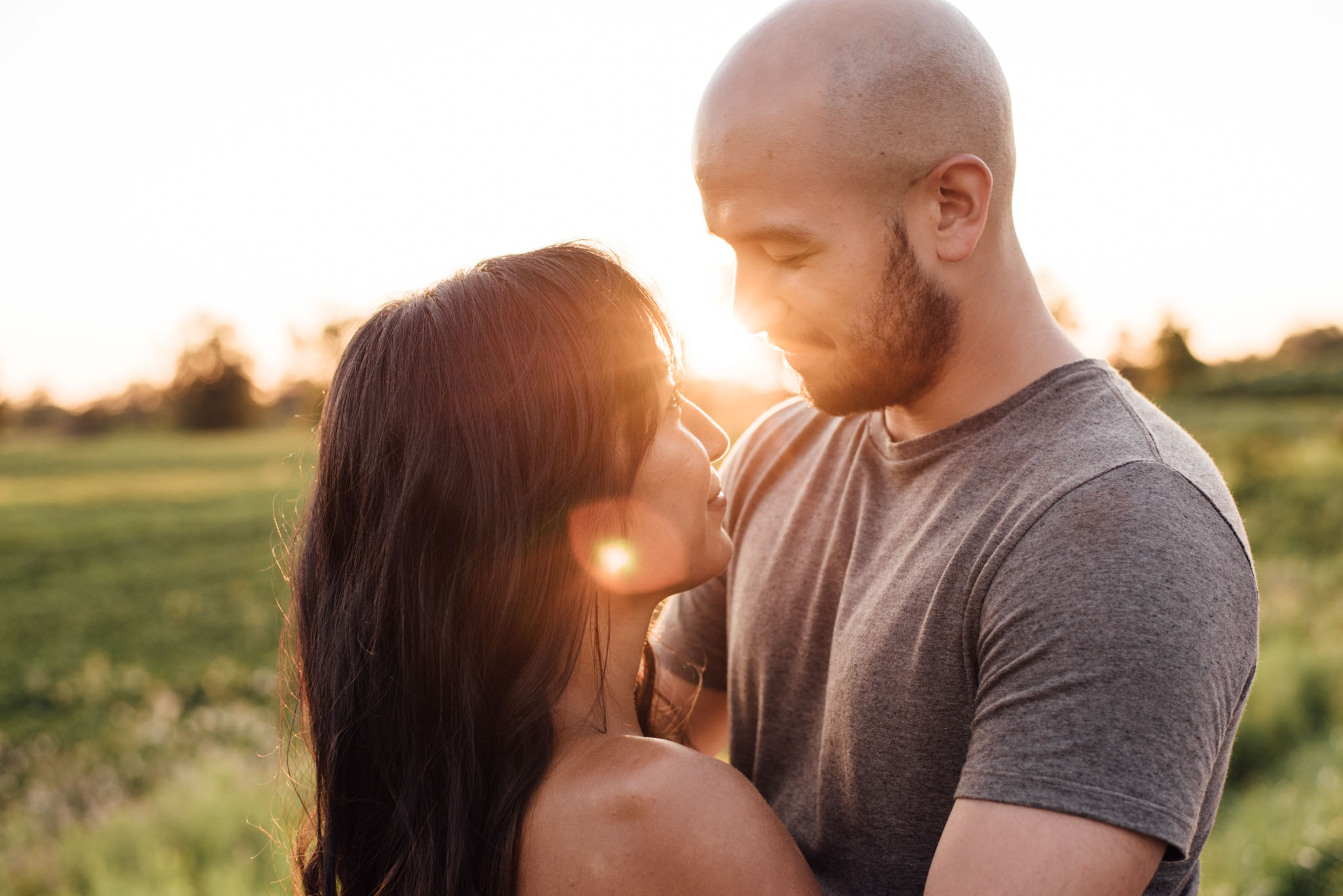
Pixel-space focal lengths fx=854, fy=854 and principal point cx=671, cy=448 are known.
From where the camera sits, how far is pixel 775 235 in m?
2.13

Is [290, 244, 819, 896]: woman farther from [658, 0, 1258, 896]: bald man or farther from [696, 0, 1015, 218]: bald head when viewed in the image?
[696, 0, 1015, 218]: bald head

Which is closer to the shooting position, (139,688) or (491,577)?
(491,577)

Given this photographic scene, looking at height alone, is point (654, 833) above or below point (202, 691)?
above

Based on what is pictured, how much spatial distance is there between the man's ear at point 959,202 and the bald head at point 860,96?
41 millimetres

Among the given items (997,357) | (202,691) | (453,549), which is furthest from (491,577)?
(202,691)

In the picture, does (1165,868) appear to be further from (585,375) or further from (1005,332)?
(585,375)

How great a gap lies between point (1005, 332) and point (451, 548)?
4.66 feet

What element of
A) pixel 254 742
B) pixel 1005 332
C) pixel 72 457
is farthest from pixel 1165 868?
pixel 72 457

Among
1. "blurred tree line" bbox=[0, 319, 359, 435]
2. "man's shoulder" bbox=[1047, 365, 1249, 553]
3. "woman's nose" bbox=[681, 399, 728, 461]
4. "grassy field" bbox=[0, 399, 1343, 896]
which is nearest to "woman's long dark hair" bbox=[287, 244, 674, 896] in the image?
"woman's nose" bbox=[681, 399, 728, 461]

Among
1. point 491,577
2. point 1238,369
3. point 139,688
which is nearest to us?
point 491,577

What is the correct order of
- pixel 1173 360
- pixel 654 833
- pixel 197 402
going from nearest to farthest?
pixel 654 833
pixel 1173 360
pixel 197 402

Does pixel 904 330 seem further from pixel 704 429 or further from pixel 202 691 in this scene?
pixel 202 691

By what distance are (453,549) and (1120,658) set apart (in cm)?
128

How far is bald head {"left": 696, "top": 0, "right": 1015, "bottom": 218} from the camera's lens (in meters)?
2.04
